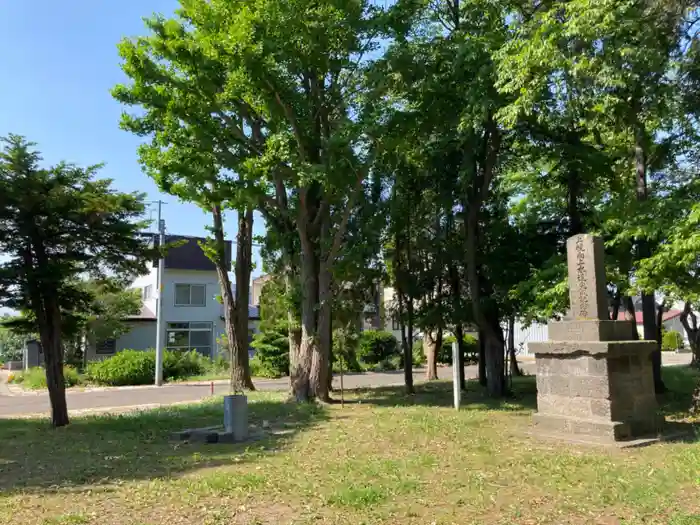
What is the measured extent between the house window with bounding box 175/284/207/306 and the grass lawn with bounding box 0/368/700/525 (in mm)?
28513

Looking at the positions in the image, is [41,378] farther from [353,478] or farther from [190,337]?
[353,478]

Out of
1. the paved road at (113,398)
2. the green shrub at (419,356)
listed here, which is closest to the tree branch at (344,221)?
the paved road at (113,398)

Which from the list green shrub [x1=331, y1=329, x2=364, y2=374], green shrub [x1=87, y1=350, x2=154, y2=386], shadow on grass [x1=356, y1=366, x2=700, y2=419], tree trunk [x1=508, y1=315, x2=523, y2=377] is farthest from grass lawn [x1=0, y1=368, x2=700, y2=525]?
green shrub [x1=87, y1=350, x2=154, y2=386]

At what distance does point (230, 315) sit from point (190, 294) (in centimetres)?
2096

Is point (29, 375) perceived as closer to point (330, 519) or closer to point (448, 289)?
point (448, 289)

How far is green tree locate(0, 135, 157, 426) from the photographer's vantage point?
40.5 feet

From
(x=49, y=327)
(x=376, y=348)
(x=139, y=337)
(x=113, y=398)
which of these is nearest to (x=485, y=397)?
(x=49, y=327)

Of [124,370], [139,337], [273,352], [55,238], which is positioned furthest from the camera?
[139,337]

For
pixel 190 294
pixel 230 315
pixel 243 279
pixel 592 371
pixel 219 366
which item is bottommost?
pixel 219 366

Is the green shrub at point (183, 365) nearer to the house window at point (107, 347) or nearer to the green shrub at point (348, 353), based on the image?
the house window at point (107, 347)

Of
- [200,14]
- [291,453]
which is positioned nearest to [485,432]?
[291,453]

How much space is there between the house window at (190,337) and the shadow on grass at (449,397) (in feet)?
73.6

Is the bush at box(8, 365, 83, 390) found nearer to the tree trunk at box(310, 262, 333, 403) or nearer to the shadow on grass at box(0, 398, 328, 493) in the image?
the shadow on grass at box(0, 398, 328, 493)

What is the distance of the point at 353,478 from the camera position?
7.36 metres
